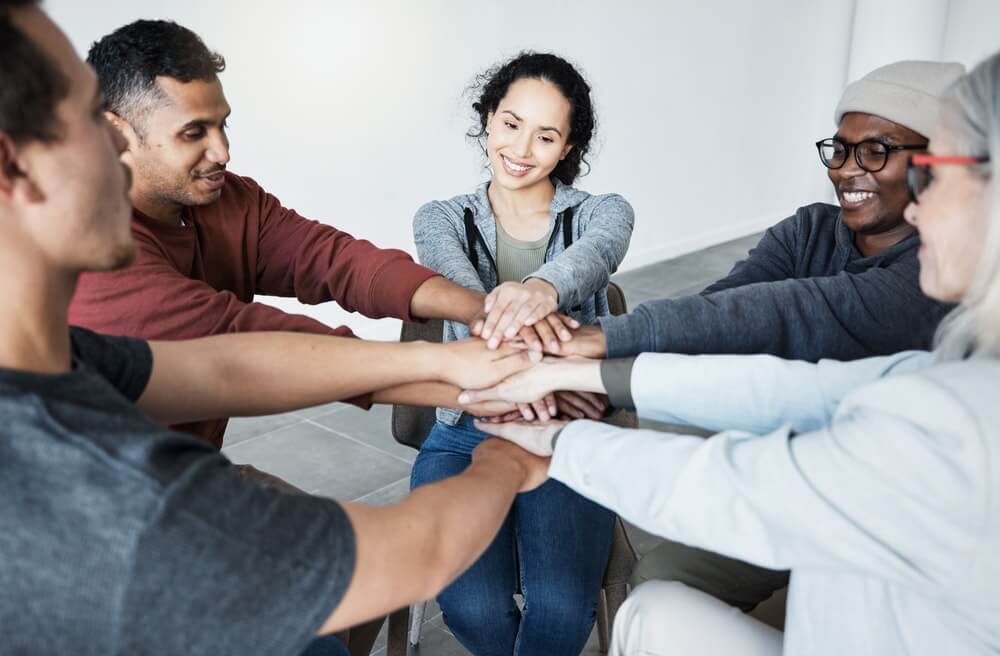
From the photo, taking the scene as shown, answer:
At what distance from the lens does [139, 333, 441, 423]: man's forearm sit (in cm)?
136

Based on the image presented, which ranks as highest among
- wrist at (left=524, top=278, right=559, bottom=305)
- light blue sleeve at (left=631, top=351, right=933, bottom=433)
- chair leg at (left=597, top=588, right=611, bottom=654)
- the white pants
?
wrist at (left=524, top=278, right=559, bottom=305)

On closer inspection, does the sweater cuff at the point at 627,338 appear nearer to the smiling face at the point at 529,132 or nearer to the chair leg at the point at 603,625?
the smiling face at the point at 529,132

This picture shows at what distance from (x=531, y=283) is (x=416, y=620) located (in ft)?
3.00

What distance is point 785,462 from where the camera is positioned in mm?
1097

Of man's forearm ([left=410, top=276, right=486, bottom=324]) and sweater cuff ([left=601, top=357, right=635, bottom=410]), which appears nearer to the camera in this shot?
sweater cuff ([left=601, top=357, right=635, bottom=410])

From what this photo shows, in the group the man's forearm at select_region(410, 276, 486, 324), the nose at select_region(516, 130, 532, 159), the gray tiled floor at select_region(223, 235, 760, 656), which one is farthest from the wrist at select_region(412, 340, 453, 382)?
the gray tiled floor at select_region(223, 235, 760, 656)

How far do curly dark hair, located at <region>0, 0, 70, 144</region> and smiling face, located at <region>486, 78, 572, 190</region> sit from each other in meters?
1.32

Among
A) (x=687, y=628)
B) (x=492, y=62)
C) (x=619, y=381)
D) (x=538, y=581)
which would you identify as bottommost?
(x=538, y=581)

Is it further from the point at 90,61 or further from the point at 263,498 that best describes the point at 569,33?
the point at 263,498

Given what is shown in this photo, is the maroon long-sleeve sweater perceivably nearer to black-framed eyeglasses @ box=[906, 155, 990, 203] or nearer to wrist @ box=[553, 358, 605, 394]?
wrist @ box=[553, 358, 605, 394]

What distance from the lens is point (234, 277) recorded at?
6.48 feet

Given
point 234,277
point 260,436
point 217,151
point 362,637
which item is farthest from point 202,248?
point 260,436

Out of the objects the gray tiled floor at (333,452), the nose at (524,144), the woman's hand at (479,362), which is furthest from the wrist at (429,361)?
the gray tiled floor at (333,452)

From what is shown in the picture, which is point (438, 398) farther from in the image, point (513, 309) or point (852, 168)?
point (852, 168)
